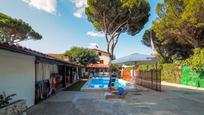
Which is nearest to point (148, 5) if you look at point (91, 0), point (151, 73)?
point (91, 0)

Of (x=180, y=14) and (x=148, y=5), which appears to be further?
(x=148, y=5)

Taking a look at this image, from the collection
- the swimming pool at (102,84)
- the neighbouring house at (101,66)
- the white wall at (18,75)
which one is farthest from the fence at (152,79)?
the neighbouring house at (101,66)

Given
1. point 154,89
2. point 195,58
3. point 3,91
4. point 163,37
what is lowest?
point 154,89

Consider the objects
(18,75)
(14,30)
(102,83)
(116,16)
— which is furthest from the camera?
(14,30)

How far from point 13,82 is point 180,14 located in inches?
666

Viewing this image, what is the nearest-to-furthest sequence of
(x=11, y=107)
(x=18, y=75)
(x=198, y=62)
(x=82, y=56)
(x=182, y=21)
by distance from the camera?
(x=11, y=107) → (x=18, y=75) → (x=198, y=62) → (x=182, y=21) → (x=82, y=56)

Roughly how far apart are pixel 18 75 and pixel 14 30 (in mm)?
19792

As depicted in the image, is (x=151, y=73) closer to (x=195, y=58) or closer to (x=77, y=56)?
(x=195, y=58)

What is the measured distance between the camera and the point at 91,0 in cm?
2331

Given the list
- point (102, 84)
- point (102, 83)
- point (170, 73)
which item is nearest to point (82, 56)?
point (102, 83)

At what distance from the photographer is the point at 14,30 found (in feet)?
82.8

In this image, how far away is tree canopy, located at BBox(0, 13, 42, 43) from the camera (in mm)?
23562

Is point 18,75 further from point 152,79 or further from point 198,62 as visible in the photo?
point 198,62

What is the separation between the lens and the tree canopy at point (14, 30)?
23562mm
